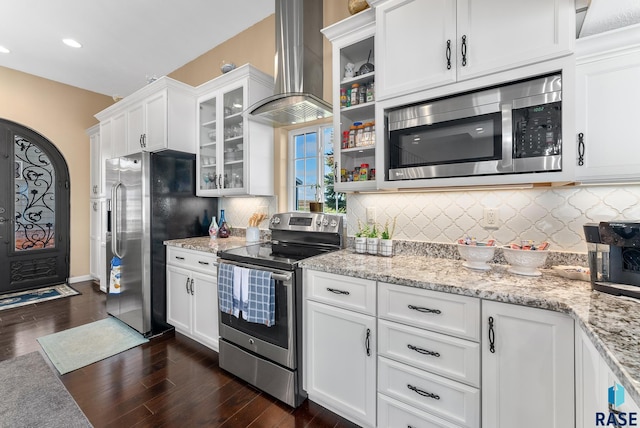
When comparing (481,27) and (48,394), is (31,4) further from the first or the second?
(481,27)

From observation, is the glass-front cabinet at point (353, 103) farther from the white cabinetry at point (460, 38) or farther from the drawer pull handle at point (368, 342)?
the drawer pull handle at point (368, 342)

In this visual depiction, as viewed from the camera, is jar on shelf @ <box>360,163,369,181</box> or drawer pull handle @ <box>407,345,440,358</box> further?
jar on shelf @ <box>360,163,369,181</box>

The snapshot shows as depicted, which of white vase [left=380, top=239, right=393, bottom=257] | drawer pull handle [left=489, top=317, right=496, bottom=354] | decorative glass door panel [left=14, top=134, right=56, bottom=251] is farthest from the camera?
decorative glass door panel [left=14, top=134, right=56, bottom=251]

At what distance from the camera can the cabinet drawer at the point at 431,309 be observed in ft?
4.20

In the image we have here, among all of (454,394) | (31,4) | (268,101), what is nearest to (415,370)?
(454,394)

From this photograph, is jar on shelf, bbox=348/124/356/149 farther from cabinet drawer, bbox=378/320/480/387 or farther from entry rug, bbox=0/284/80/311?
entry rug, bbox=0/284/80/311

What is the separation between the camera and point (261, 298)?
190 cm

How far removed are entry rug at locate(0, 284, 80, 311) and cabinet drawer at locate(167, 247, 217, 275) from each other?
258 centimetres

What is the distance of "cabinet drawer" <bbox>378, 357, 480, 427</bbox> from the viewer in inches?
50.9

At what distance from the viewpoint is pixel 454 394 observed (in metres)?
1.33

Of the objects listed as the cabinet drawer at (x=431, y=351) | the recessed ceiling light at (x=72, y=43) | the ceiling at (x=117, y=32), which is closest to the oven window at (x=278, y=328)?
the cabinet drawer at (x=431, y=351)

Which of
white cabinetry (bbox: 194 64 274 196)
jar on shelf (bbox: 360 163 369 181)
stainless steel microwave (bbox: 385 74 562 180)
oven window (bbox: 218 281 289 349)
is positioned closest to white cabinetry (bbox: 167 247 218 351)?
oven window (bbox: 218 281 289 349)

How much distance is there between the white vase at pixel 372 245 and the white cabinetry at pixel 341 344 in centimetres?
48

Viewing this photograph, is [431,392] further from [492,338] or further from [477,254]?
[477,254]
